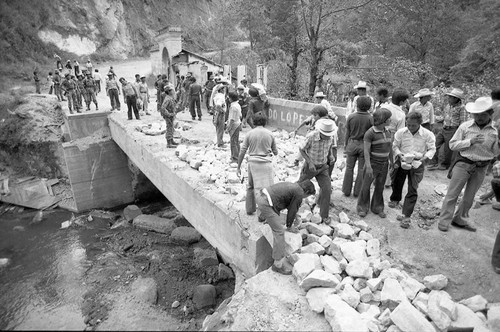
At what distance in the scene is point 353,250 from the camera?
3.96 m

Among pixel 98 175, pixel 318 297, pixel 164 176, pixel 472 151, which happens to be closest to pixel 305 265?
pixel 318 297

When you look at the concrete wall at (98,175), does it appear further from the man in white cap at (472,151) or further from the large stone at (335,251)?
the man in white cap at (472,151)

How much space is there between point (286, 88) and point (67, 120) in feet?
31.0

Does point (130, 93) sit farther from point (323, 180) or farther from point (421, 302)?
point (421, 302)

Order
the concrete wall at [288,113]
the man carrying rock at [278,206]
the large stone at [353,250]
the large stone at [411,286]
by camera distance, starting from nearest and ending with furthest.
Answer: the large stone at [411,286]
the man carrying rock at [278,206]
the large stone at [353,250]
the concrete wall at [288,113]

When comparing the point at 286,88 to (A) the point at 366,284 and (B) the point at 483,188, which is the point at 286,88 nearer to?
(B) the point at 483,188

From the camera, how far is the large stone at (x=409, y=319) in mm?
2973

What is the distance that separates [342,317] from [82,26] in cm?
2753

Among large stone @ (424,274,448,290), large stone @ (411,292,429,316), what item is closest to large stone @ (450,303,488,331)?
large stone @ (411,292,429,316)

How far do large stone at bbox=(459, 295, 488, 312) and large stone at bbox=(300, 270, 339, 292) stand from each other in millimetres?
1340

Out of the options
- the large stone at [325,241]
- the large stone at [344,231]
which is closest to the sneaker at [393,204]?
the large stone at [344,231]

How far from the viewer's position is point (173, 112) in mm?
7930

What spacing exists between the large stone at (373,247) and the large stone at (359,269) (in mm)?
359

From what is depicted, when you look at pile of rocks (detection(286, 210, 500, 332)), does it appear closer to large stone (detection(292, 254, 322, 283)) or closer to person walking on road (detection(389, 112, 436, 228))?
large stone (detection(292, 254, 322, 283))
